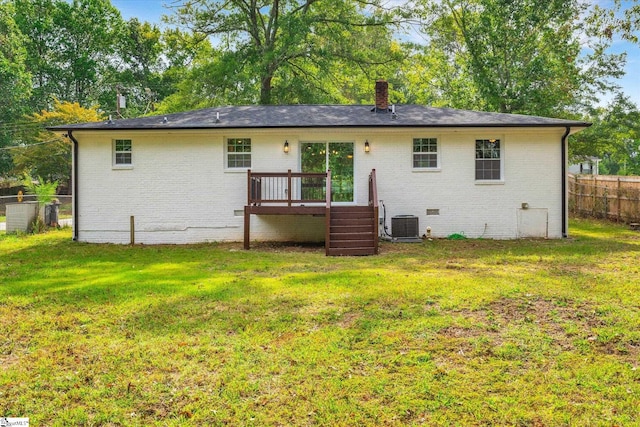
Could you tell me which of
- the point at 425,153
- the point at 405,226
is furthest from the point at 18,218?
the point at 425,153

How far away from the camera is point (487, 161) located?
11.6 metres

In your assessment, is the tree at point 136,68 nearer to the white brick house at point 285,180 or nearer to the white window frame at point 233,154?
the white brick house at point 285,180

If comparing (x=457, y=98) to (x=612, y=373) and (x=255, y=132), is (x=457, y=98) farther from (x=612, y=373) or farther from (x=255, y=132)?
(x=612, y=373)

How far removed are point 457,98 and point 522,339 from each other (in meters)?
20.4

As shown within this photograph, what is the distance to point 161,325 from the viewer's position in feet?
15.0

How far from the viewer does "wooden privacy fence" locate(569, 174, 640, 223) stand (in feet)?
45.5

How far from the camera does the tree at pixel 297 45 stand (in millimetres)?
20391

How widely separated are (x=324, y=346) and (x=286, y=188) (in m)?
7.92

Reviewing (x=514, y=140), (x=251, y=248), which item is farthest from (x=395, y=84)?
(x=251, y=248)

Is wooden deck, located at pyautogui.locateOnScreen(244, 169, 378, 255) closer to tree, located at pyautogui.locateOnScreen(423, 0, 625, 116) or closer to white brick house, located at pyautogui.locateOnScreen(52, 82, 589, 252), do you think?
white brick house, located at pyautogui.locateOnScreen(52, 82, 589, 252)

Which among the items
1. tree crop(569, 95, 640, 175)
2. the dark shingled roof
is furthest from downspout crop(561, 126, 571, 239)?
tree crop(569, 95, 640, 175)

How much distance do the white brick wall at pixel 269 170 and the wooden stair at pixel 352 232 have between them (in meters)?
1.30

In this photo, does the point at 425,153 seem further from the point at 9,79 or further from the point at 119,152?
the point at 9,79

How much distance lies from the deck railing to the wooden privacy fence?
33.8 ft
